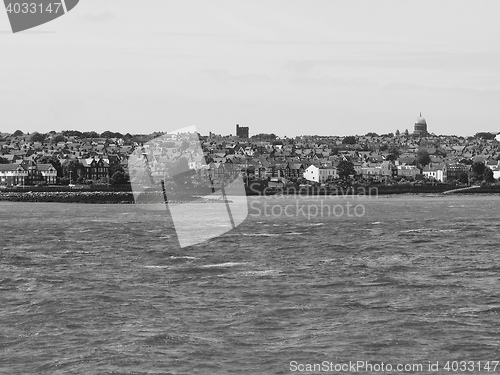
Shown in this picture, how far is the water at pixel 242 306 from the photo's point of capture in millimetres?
14641

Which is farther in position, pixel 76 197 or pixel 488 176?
pixel 488 176

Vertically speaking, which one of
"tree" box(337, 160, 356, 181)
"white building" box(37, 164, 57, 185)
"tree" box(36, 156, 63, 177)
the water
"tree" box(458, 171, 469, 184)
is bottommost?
"tree" box(458, 171, 469, 184)

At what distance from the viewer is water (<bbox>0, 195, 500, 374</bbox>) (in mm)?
14641

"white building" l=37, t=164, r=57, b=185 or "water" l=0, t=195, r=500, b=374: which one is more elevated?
"white building" l=37, t=164, r=57, b=185

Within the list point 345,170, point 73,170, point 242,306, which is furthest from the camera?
point 345,170

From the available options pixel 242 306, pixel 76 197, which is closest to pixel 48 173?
pixel 76 197

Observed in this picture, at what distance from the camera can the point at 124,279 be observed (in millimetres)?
23125

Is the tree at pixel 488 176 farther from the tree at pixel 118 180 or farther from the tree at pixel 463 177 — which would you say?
the tree at pixel 118 180

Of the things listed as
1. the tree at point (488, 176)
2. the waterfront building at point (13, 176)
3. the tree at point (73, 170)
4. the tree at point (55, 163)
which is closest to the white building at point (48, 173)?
the tree at point (55, 163)

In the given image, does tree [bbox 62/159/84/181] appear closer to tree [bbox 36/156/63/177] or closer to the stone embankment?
tree [bbox 36/156/63/177]

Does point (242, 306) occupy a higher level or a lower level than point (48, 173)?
lower

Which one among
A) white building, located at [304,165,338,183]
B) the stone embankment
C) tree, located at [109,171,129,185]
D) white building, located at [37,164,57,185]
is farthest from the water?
white building, located at [304,165,338,183]

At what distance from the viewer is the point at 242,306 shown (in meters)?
18.8

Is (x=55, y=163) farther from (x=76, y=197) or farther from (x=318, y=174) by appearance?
(x=76, y=197)
